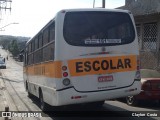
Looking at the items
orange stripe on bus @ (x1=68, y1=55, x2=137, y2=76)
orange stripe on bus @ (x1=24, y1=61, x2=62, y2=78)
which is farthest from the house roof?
orange stripe on bus @ (x1=68, y1=55, x2=137, y2=76)

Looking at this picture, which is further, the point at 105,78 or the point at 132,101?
the point at 132,101

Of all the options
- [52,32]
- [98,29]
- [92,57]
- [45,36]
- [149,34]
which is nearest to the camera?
[92,57]

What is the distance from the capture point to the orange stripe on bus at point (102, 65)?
31.9ft

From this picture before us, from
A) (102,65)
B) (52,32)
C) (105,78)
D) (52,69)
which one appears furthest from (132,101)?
(52,32)

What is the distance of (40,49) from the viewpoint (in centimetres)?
1324

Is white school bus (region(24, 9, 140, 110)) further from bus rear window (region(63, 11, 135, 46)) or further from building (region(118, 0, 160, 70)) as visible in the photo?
building (region(118, 0, 160, 70))

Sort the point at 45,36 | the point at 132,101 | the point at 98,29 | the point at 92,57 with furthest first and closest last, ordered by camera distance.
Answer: the point at 132,101
the point at 45,36
the point at 98,29
the point at 92,57

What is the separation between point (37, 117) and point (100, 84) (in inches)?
109

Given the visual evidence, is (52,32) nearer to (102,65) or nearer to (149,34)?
Result: (102,65)

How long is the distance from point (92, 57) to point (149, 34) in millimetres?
14335

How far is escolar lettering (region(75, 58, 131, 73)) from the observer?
32.1 feet

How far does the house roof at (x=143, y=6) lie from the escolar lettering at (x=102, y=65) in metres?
13.7

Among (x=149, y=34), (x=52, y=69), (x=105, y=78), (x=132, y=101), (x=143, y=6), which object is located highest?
(x=143, y=6)

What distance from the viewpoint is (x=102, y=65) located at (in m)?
9.96
